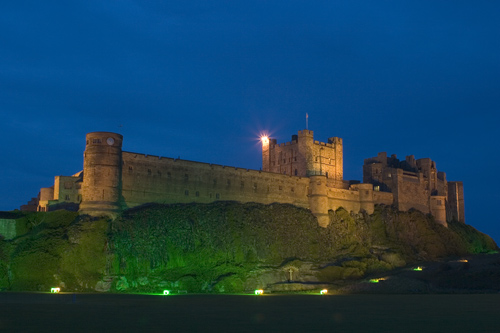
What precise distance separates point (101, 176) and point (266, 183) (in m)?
23.8

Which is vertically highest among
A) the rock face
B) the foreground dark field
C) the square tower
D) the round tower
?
the square tower

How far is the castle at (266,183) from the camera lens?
6197 cm

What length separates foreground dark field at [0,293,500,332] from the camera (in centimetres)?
2539

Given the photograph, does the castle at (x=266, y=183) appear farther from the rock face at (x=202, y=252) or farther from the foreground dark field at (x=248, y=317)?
the foreground dark field at (x=248, y=317)

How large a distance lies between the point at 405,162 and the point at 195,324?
84.8 meters

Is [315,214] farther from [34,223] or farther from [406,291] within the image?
[34,223]

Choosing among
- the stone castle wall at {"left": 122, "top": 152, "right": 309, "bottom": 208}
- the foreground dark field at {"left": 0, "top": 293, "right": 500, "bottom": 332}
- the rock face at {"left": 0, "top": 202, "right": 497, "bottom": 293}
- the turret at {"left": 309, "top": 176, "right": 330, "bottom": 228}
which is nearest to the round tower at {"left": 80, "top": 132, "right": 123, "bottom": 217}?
the rock face at {"left": 0, "top": 202, "right": 497, "bottom": 293}

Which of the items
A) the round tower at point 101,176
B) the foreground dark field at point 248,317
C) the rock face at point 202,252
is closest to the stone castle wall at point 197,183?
the rock face at point 202,252

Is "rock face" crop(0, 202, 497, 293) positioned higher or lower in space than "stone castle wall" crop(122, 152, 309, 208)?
lower

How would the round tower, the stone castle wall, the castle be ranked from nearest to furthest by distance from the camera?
the round tower → the castle → the stone castle wall

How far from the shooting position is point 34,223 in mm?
60594

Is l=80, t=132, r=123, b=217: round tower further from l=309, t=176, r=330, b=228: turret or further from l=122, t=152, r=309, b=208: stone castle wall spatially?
l=309, t=176, r=330, b=228: turret

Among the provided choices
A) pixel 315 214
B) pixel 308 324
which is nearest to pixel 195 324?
pixel 308 324

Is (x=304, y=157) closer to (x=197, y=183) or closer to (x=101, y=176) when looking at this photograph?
(x=197, y=183)
